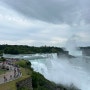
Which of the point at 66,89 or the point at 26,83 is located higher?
the point at 26,83

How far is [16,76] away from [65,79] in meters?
22.0

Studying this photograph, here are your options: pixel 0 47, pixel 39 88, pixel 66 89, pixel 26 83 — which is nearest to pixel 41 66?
pixel 66 89

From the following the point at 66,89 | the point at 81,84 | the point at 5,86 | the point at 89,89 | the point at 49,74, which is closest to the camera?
the point at 5,86

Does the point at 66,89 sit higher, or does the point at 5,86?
the point at 5,86

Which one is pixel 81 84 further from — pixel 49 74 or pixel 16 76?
pixel 16 76

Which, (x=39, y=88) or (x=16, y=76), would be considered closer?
(x=16, y=76)

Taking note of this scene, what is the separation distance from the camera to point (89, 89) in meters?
43.4

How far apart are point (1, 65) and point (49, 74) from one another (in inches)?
500

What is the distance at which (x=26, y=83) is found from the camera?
2509 centimetres

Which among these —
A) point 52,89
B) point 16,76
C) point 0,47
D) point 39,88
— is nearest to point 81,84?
point 52,89

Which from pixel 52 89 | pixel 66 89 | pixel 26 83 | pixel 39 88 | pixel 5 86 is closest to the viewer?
pixel 5 86

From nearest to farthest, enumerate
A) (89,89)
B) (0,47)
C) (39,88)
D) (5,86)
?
(5,86), (39,88), (89,89), (0,47)

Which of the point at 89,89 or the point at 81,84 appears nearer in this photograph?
the point at 89,89

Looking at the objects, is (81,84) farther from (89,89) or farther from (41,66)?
(41,66)
